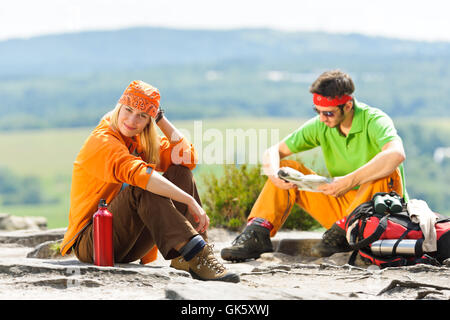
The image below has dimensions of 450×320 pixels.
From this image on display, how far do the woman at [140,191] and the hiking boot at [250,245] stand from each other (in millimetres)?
733

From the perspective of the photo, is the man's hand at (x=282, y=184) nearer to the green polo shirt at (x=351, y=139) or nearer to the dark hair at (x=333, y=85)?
the green polo shirt at (x=351, y=139)

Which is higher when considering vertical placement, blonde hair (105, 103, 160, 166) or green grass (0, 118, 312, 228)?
blonde hair (105, 103, 160, 166)

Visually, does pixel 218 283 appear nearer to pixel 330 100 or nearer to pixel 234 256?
pixel 234 256

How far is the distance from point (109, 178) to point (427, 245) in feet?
6.57

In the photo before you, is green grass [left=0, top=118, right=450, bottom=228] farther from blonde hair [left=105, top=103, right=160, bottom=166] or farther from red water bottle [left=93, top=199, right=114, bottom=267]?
red water bottle [left=93, top=199, right=114, bottom=267]

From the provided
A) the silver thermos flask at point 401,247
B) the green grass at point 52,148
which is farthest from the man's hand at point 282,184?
the green grass at point 52,148

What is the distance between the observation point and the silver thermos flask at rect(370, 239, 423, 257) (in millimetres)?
4332

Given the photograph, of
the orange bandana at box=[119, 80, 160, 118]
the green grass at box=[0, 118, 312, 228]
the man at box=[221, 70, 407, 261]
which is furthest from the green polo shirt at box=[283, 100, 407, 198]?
the green grass at box=[0, 118, 312, 228]

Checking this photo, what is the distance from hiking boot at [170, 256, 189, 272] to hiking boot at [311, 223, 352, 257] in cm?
142

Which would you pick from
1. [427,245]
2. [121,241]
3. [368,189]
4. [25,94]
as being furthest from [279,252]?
[25,94]

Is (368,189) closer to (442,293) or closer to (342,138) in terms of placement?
(342,138)

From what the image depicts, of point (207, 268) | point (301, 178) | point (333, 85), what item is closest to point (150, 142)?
point (207, 268)

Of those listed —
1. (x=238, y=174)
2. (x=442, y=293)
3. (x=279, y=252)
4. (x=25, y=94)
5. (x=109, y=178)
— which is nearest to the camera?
(x=442, y=293)

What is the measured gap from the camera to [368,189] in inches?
191
